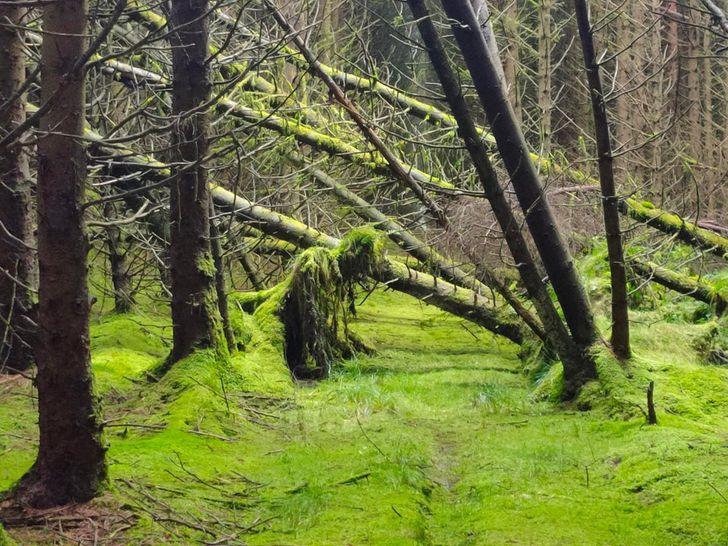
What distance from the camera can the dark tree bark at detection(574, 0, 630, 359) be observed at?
6.13 meters

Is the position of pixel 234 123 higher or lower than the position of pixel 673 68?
lower

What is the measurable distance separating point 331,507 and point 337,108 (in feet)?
25.4

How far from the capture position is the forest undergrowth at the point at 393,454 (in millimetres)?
4133

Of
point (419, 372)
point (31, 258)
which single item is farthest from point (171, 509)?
point (419, 372)

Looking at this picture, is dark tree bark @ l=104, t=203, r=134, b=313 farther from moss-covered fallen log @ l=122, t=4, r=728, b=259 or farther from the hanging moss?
the hanging moss

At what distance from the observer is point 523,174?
703cm

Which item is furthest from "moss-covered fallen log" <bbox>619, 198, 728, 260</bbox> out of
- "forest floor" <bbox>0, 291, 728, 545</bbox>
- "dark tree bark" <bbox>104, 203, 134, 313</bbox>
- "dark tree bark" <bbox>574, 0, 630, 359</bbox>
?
"dark tree bark" <bbox>104, 203, 134, 313</bbox>

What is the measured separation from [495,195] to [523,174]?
294 mm

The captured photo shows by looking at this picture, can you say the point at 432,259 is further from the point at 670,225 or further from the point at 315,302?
the point at 670,225

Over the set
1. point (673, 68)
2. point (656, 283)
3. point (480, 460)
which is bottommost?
point (480, 460)

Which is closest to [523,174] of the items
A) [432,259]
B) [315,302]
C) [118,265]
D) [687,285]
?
[315,302]

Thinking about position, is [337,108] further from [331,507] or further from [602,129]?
[331,507]

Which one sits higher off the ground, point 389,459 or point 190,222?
point 190,222

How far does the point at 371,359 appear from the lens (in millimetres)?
10156
